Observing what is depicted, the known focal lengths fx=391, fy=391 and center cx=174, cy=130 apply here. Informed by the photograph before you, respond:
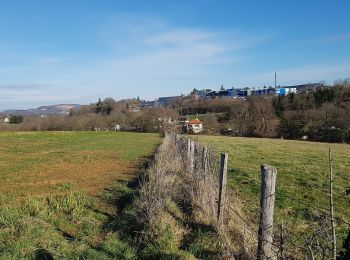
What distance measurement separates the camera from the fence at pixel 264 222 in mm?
4586

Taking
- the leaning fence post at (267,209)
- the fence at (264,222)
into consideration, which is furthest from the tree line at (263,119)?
the leaning fence post at (267,209)

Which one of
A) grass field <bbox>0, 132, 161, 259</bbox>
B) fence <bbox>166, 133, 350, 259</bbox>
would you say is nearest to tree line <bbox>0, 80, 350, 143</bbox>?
grass field <bbox>0, 132, 161, 259</bbox>

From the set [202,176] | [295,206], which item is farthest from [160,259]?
[295,206]

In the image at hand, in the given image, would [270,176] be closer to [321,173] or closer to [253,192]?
[253,192]

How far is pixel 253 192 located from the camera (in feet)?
41.6

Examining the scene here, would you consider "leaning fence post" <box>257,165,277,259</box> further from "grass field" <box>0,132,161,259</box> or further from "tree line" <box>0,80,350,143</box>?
"tree line" <box>0,80,350,143</box>

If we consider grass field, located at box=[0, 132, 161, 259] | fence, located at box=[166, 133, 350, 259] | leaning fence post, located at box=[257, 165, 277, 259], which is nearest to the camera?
fence, located at box=[166, 133, 350, 259]

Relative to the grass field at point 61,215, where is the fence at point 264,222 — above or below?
above

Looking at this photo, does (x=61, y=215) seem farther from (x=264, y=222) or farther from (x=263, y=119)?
(x=263, y=119)

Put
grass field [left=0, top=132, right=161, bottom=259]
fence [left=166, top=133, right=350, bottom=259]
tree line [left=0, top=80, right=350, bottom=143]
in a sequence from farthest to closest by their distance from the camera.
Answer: tree line [left=0, top=80, right=350, bottom=143] → grass field [left=0, top=132, right=161, bottom=259] → fence [left=166, top=133, right=350, bottom=259]

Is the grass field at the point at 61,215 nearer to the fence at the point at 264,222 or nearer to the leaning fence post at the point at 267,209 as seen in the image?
the fence at the point at 264,222

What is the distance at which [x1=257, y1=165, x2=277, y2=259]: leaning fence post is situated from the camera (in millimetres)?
5129

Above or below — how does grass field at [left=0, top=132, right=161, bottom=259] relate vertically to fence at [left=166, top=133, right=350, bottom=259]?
below

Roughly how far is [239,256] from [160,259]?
123 cm
